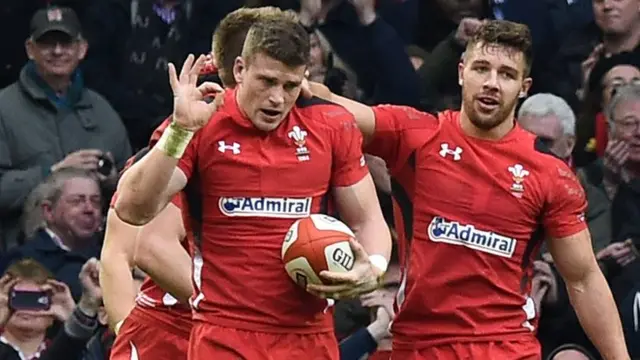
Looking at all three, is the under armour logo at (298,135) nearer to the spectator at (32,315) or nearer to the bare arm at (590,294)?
the bare arm at (590,294)

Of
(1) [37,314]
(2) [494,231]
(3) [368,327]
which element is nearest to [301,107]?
(2) [494,231]

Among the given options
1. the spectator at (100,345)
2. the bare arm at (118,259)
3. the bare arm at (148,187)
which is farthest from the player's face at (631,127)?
the bare arm at (148,187)

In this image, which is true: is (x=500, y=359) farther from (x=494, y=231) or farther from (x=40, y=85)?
(x=40, y=85)

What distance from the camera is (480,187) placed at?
10.1m

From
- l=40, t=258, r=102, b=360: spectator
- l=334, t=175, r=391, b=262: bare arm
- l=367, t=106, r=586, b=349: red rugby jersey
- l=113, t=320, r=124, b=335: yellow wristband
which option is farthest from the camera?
l=40, t=258, r=102, b=360: spectator

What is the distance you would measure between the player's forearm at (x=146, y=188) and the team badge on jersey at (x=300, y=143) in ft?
1.95

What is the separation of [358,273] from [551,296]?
3.31 m

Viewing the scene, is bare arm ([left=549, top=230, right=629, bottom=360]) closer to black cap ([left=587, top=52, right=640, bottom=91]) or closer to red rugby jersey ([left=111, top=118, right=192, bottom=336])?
red rugby jersey ([left=111, top=118, right=192, bottom=336])

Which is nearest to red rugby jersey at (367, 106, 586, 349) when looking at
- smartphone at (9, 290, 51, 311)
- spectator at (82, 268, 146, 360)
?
spectator at (82, 268, 146, 360)

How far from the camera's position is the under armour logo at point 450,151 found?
401 inches

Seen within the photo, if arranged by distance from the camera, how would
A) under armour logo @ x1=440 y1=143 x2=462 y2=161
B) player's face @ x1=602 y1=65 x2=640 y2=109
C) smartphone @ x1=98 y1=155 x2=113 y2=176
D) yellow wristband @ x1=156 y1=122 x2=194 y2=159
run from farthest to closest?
1. player's face @ x1=602 y1=65 x2=640 y2=109
2. smartphone @ x1=98 y1=155 x2=113 y2=176
3. under armour logo @ x1=440 y1=143 x2=462 y2=161
4. yellow wristband @ x1=156 y1=122 x2=194 y2=159

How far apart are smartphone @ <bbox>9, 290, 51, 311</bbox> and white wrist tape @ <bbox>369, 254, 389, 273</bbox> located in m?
3.42

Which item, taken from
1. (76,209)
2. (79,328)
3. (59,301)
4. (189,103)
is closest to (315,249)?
(189,103)

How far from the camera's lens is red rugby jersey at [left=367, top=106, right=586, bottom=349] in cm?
1008
